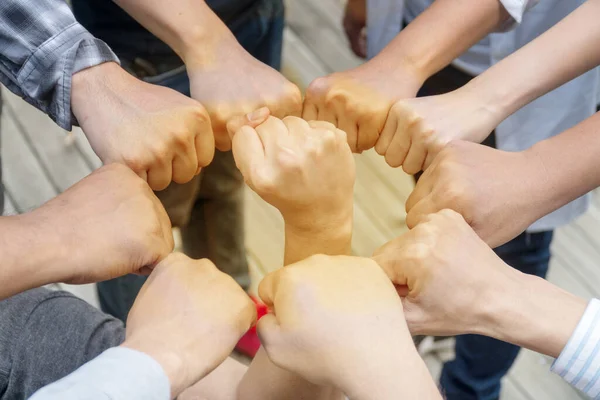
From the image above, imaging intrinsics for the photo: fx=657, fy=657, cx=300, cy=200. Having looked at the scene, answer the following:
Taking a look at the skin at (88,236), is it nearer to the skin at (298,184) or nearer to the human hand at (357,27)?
the skin at (298,184)

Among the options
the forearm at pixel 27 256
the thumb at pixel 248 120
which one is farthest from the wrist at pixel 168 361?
the thumb at pixel 248 120

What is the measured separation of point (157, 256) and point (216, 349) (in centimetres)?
11

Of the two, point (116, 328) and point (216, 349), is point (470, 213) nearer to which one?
point (216, 349)

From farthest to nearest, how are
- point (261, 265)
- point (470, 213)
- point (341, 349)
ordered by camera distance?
point (261, 265)
point (470, 213)
point (341, 349)

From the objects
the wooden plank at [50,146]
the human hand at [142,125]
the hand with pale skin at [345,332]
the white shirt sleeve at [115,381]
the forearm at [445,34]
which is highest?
the forearm at [445,34]

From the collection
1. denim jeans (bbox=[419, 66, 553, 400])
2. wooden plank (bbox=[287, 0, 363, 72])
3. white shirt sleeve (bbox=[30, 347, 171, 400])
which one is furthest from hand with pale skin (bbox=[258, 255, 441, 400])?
wooden plank (bbox=[287, 0, 363, 72])

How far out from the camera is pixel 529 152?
2.24 ft

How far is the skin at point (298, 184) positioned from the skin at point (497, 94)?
115 millimetres

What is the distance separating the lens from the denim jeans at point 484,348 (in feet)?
2.98

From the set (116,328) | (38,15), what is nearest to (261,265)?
(116,328)

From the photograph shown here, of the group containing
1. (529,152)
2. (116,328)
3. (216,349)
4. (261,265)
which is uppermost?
(529,152)

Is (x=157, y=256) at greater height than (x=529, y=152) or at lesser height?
lesser

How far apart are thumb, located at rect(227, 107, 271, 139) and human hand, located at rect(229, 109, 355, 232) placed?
0.01m

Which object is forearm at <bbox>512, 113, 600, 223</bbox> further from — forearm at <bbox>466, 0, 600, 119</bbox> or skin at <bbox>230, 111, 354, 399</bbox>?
skin at <bbox>230, 111, 354, 399</bbox>
